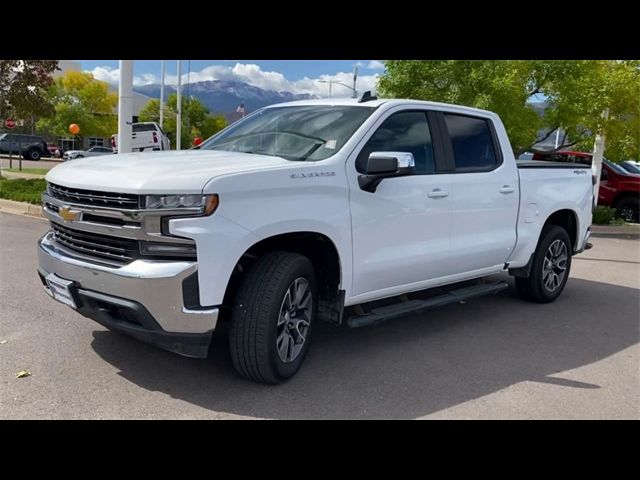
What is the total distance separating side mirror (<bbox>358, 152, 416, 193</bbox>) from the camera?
398cm

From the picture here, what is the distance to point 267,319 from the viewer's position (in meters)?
3.60

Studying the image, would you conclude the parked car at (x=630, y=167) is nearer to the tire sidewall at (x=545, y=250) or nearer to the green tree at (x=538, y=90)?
the green tree at (x=538, y=90)

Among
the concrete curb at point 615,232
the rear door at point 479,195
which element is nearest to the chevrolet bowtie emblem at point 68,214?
the rear door at point 479,195

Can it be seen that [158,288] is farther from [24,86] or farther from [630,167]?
[630,167]

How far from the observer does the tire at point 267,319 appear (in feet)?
11.8

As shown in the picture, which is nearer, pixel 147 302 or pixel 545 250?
pixel 147 302

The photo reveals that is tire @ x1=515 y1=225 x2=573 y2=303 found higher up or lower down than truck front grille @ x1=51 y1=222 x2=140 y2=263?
lower down

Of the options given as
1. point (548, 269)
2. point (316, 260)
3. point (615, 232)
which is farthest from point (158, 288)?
point (615, 232)

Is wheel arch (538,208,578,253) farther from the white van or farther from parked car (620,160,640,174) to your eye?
parked car (620,160,640,174)

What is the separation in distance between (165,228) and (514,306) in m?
4.47

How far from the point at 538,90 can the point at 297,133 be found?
37.1 ft

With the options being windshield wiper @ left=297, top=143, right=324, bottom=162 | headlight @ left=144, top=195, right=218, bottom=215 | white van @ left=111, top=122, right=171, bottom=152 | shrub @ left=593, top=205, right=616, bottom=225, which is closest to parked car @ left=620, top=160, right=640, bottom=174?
shrub @ left=593, top=205, right=616, bottom=225

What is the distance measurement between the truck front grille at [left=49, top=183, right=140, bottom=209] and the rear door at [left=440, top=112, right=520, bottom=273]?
278 centimetres

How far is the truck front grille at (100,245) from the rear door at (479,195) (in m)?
2.77
